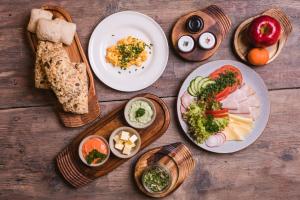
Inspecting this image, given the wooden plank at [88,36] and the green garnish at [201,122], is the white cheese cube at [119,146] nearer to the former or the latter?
the wooden plank at [88,36]

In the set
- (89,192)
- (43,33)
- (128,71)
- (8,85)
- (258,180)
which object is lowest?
(89,192)

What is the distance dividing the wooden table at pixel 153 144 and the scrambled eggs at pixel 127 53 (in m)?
0.23

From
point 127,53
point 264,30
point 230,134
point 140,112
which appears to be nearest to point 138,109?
point 140,112

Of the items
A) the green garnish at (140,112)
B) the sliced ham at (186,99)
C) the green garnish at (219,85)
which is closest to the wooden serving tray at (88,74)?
the green garnish at (140,112)

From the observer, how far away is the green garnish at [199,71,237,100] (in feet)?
12.1

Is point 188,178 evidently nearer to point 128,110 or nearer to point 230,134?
point 230,134

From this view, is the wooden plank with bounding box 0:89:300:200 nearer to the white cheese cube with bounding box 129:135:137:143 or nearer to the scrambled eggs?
the white cheese cube with bounding box 129:135:137:143

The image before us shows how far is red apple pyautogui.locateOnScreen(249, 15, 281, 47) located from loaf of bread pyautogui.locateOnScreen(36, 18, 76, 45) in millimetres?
1465

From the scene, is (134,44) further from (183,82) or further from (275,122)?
(275,122)

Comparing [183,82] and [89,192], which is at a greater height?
[183,82]

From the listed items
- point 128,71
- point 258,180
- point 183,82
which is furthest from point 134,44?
point 258,180

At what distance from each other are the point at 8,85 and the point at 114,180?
3.99ft

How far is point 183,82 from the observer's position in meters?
3.73

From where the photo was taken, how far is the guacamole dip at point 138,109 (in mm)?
3666
